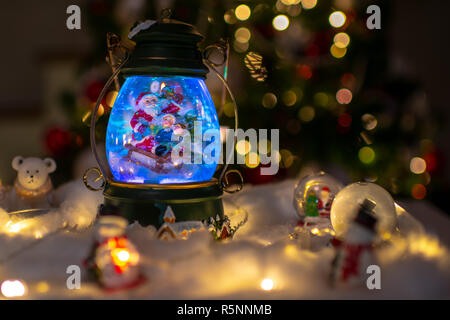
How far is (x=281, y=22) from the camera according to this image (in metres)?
2.82

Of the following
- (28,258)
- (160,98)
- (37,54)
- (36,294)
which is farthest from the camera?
(37,54)

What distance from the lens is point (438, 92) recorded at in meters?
5.65

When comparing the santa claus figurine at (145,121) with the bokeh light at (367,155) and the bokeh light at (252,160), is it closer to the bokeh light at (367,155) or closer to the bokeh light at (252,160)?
the bokeh light at (252,160)

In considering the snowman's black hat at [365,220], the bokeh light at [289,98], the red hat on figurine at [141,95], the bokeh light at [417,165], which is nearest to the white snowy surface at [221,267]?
the snowman's black hat at [365,220]

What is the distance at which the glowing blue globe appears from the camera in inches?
55.7

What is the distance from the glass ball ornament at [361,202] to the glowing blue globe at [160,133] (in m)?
0.45

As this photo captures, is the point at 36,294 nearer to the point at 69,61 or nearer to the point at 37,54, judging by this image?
the point at 69,61

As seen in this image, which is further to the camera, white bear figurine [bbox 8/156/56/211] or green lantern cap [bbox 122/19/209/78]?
white bear figurine [bbox 8/156/56/211]

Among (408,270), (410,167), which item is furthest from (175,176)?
(410,167)

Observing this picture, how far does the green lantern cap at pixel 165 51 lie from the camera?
141 cm

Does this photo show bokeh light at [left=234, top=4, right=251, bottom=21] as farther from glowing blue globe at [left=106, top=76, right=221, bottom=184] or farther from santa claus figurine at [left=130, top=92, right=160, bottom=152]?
santa claus figurine at [left=130, top=92, right=160, bottom=152]

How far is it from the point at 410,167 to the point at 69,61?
13.8 ft

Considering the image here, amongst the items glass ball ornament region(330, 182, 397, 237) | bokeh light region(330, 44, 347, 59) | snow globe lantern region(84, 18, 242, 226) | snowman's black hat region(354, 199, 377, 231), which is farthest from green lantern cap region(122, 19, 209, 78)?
bokeh light region(330, 44, 347, 59)

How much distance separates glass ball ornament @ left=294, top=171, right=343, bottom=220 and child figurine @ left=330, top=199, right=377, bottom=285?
0.50m
